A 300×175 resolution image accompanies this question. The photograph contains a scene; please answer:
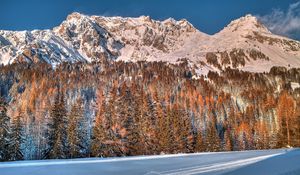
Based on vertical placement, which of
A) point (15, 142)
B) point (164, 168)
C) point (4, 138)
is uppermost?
point (4, 138)

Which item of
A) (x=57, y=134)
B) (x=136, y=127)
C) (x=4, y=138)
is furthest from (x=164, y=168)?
(x=136, y=127)

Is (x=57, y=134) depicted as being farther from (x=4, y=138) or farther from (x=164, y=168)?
(x=164, y=168)

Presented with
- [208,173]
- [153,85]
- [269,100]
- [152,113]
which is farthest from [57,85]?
[208,173]

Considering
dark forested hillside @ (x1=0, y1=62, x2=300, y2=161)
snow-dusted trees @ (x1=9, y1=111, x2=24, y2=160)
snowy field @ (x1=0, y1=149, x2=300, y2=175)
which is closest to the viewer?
snowy field @ (x1=0, y1=149, x2=300, y2=175)

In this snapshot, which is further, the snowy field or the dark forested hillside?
the dark forested hillside

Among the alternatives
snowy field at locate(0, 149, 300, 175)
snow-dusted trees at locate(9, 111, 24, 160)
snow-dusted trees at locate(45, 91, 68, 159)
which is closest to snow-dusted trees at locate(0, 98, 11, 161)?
snow-dusted trees at locate(9, 111, 24, 160)

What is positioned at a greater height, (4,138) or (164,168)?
(4,138)

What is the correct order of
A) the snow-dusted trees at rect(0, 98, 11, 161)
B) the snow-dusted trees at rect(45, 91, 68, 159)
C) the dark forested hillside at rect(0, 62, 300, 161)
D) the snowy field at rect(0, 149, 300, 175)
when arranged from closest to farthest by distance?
the snowy field at rect(0, 149, 300, 175) < the snow-dusted trees at rect(0, 98, 11, 161) < the snow-dusted trees at rect(45, 91, 68, 159) < the dark forested hillside at rect(0, 62, 300, 161)

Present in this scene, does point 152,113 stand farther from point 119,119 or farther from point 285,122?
point 285,122

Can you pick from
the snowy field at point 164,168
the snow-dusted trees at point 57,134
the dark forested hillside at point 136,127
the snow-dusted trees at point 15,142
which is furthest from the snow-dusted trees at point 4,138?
the snowy field at point 164,168

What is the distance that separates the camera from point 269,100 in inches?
5438

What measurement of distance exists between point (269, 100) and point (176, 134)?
3713 inches

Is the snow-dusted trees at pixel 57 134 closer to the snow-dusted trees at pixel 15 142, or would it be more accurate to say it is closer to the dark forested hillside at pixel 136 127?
the dark forested hillside at pixel 136 127

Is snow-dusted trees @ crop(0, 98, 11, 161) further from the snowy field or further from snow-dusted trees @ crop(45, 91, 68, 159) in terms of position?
the snowy field
